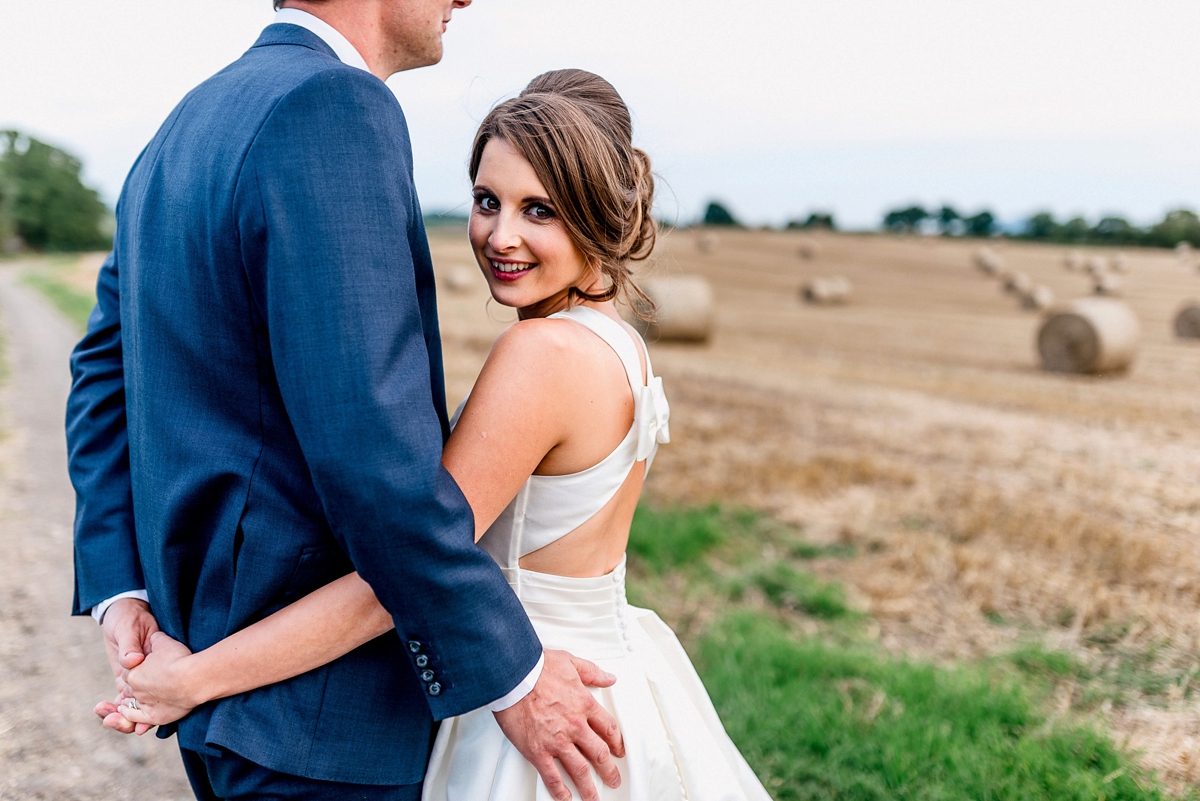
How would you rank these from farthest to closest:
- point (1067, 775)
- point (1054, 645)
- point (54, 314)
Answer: point (54, 314) → point (1054, 645) → point (1067, 775)

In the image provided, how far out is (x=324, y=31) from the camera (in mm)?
1414

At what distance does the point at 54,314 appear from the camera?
17578mm

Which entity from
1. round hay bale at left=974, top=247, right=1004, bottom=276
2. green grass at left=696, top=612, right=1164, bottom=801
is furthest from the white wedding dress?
round hay bale at left=974, top=247, right=1004, bottom=276

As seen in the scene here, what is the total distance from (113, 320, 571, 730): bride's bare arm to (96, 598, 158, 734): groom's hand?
0.11 ft

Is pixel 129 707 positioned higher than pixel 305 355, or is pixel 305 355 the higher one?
pixel 305 355

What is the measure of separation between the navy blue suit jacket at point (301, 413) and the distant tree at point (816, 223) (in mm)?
45171

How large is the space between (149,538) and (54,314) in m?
19.3

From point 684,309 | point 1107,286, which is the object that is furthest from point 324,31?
point 1107,286

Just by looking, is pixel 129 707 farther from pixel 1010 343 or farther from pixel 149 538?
pixel 1010 343

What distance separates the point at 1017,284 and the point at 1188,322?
7334mm

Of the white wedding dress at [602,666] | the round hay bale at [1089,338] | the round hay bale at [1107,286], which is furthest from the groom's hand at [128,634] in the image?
the round hay bale at [1107,286]

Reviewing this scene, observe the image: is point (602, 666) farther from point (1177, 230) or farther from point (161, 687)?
point (1177, 230)

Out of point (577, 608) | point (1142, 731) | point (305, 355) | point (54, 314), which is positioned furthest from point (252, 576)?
point (54, 314)

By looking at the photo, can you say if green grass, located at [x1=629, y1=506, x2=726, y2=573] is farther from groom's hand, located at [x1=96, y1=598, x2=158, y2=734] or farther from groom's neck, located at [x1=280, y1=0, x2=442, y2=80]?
groom's neck, located at [x1=280, y1=0, x2=442, y2=80]
